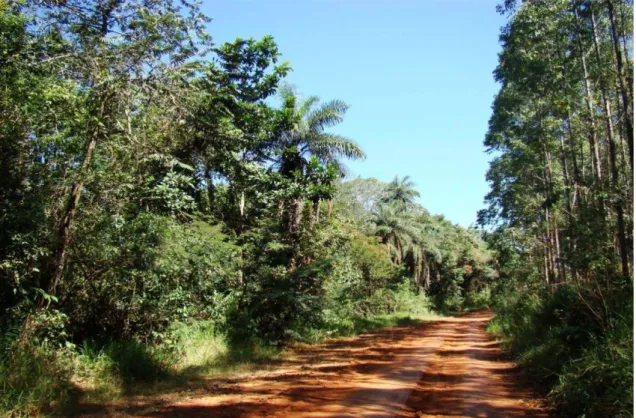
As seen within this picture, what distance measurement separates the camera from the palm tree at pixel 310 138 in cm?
1748

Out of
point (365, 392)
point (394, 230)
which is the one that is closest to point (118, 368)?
point (365, 392)

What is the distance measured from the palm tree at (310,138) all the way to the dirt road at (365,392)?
6.97 metres

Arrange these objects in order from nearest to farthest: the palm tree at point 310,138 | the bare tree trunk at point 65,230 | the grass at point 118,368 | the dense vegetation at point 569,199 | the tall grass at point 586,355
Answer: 1. the tall grass at point 586,355
2. the grass at point 118,368
3. the dense vegetation at point 569,199
4. the bare tree trunk at point 65,230
5. the palm tree at point 310,138

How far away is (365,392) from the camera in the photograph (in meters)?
7.80

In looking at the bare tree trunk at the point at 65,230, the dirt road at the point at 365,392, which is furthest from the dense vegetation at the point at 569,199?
the bare tree trunk at the point at 65,230

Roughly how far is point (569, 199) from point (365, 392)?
15406 mm

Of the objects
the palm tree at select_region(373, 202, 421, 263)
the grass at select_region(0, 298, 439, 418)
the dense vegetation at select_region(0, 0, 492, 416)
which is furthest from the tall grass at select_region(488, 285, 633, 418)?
the palm tree at select_region(373, 202, 421, 263)

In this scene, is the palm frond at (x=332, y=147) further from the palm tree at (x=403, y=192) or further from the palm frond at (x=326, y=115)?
the palm tree at (x=403, y=192)

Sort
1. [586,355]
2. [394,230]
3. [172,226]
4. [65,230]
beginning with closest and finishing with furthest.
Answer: [586,355]
[65,230]
[172,226]
[394,230]

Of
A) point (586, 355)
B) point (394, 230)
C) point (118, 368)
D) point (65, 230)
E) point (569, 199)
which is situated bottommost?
point (118, 368)

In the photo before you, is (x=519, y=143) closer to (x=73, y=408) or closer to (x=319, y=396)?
(x=319, y=396)

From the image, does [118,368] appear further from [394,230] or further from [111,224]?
[394,230]

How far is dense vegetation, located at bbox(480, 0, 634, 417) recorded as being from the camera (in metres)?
7.01

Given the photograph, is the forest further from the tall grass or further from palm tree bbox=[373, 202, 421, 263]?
palm tree bbox=[373, 202, 421, 263]
